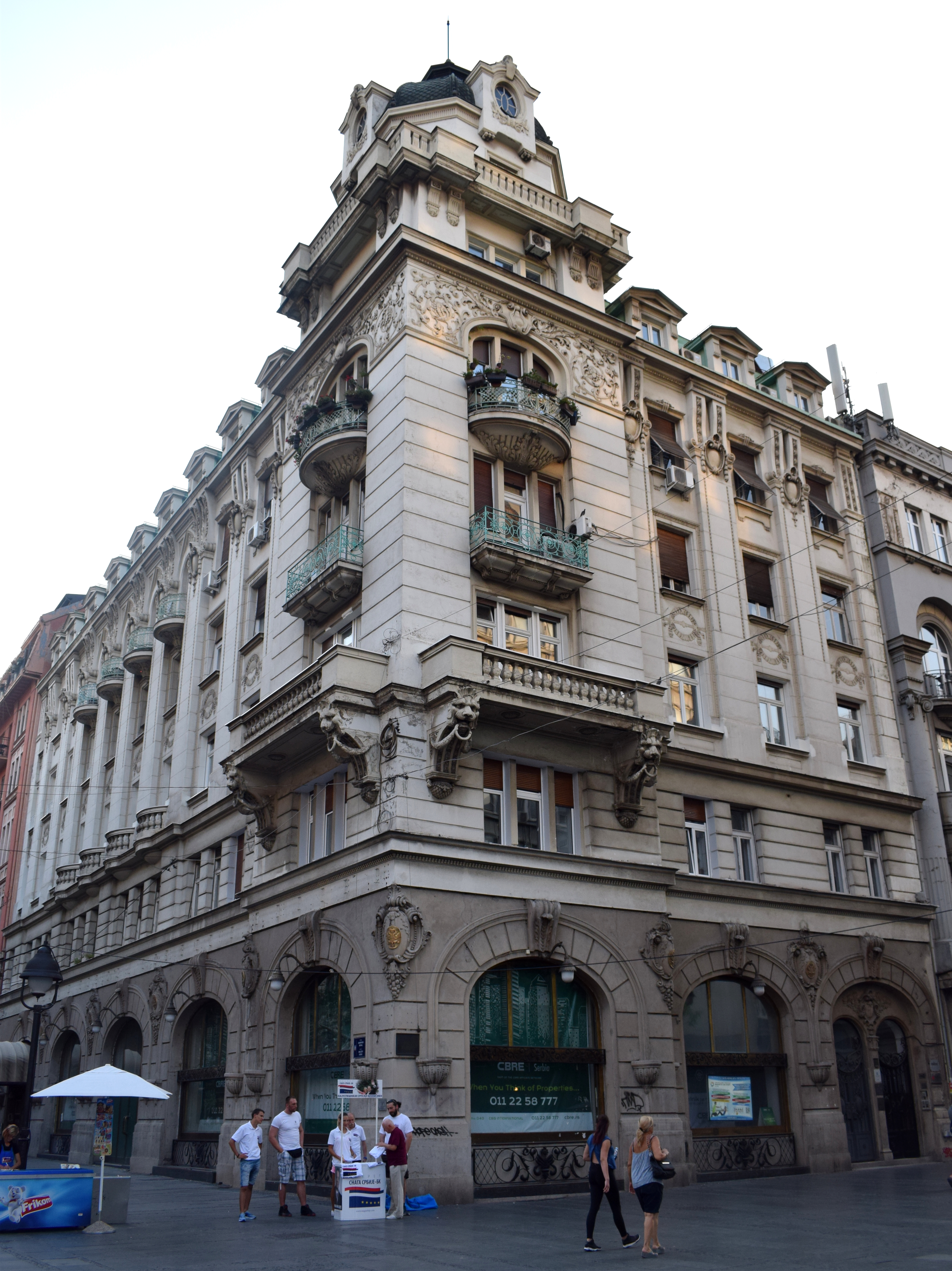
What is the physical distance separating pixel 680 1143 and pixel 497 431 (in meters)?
17.8

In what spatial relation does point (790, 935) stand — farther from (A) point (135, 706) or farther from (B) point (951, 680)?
(A) point (135, 706)

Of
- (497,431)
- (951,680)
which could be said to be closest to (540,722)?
(497,431)

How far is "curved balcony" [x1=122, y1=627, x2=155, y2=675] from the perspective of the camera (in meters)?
44.2

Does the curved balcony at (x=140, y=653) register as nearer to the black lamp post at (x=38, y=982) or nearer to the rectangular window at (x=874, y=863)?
the black lamp post at (x=38, y=982)

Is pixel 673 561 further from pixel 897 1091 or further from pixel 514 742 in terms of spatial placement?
pixel 897 1091

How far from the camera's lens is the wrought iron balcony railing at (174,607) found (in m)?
41.3

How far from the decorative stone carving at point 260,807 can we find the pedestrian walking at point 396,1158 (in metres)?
10.1

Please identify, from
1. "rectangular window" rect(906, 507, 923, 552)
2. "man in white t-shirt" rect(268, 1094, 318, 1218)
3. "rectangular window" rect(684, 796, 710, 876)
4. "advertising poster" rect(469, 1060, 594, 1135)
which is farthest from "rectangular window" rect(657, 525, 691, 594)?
"man in white t-shirt" rect(268, 1094, 318, 1218)

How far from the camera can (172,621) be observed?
134 feet

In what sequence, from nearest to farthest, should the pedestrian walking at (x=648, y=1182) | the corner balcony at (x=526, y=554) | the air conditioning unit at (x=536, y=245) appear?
the pedestrian walking at (x=648, y=1182) < the corner balcony at (x=526, y=554) < the air conditioning unit at (x=536, y=245)

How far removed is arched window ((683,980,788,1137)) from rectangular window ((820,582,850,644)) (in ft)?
41.1

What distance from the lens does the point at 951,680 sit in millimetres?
36812

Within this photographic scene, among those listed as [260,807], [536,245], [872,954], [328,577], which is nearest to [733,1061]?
[872,954]

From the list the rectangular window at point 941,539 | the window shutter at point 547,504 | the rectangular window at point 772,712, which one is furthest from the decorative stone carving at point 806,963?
the rectangular window at point 941,539
